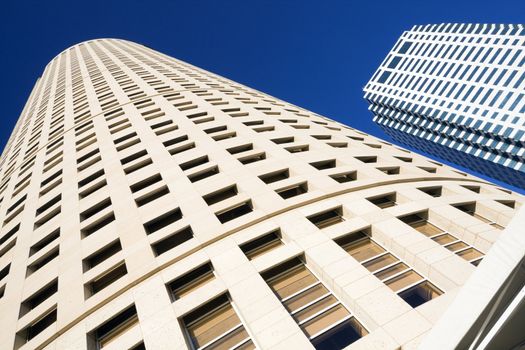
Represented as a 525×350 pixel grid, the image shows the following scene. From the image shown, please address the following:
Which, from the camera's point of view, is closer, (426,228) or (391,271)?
(391,271)

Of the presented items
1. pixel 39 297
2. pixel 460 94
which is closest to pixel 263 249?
pixel 39 297

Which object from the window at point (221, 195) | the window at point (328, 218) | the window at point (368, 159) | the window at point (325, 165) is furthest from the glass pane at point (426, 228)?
the window at point (221, 195)

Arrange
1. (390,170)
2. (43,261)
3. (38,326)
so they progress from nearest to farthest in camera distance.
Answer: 1. (38,326)
2. (43,261)
3. (390,170)

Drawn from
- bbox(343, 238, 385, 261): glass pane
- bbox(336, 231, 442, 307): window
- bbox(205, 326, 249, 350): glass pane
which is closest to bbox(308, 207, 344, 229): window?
bbox(336, 231, 442, 307): window

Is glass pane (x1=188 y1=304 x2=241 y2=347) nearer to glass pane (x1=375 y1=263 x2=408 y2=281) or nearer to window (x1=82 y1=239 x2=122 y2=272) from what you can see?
glass pane (x1=375 y1=263 x2=408 y2=281)

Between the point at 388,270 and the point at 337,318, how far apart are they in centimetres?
360

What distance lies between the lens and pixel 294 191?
71.0 feet

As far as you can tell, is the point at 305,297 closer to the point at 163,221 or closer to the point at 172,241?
the point at 172,241

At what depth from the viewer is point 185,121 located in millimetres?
31375

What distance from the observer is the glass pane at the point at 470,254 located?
631 inches

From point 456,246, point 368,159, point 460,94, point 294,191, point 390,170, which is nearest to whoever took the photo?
point 456,246

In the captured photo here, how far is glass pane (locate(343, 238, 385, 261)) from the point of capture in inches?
636

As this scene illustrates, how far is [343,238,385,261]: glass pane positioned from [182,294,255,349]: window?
610 cm

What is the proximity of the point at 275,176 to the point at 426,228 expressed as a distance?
30.9ft
